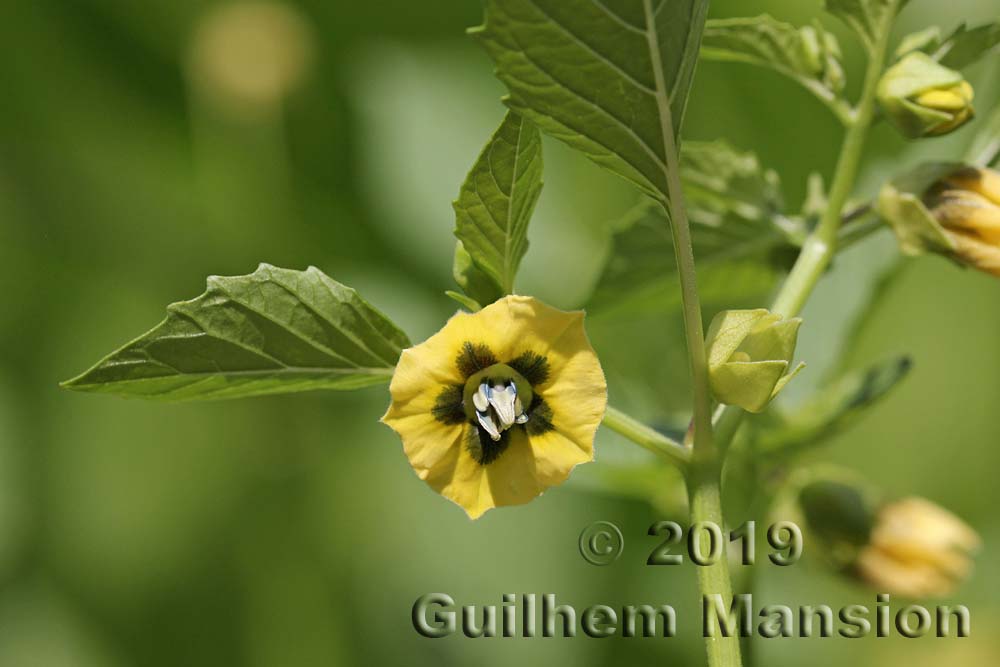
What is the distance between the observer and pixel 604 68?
562 mm

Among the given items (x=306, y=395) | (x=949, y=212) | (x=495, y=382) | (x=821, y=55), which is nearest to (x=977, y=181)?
(x=949, y=212)

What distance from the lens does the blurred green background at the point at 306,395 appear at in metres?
1.57

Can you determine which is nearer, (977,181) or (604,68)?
(604,68)

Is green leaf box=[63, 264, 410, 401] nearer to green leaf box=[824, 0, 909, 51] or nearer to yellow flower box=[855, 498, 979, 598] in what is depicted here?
green leaf box=[824, 0, 909, 51]

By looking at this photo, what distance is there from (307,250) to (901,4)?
118 centimetres

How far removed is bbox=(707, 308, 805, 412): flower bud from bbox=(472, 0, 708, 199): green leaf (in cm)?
9

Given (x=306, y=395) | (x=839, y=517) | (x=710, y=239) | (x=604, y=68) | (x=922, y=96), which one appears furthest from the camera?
(x=306, y=395)

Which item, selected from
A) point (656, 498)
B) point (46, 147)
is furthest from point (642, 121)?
point (46, 147)

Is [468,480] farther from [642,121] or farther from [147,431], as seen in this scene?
[147,431]

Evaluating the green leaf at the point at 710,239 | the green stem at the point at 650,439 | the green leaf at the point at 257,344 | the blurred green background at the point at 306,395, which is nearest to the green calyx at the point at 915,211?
the green leaf at the point at 710,239

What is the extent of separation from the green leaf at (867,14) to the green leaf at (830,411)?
0.29 meters

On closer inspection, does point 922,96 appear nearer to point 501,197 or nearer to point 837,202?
point 837,202

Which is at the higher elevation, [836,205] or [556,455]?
[836,205]

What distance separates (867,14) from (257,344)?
43 cm
